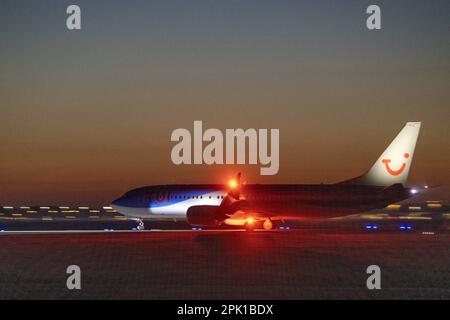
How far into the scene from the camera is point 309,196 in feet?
234

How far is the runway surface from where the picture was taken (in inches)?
915

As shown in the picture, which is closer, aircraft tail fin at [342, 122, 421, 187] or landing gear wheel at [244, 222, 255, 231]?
landing gear wheel at [244, 222, 255, 231]

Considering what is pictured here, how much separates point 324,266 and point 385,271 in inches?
110

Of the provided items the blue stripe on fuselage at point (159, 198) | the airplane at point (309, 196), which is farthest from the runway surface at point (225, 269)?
the blue stripe on fuselage at point (159, 198)

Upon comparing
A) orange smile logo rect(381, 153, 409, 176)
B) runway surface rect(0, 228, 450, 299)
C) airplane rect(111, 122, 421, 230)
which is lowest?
runway surface rect(0, 228, 450, 299)

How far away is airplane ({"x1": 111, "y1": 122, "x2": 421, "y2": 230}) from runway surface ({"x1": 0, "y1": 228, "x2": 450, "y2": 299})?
2229 cm

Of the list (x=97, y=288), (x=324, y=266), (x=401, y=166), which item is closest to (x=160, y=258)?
(x=324, y=266)

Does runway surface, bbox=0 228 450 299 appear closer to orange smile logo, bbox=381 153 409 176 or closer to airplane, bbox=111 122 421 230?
airplane, bbox=111 122 421 230

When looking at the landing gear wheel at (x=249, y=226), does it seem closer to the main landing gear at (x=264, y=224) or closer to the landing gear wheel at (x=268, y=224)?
the main landing gear at (x=264, y=224)

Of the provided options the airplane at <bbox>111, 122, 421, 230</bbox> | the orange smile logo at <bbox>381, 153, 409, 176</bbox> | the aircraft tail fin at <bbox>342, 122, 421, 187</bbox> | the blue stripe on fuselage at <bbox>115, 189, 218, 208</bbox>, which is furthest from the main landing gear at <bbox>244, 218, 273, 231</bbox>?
the orange smile logo at <bbox>381, 153, 409, 176</bbox>

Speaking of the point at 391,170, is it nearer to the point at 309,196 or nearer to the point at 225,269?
the point at 309,196

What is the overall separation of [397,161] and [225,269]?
4336 cm
